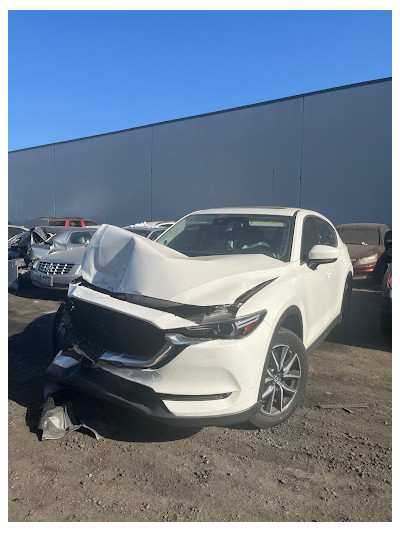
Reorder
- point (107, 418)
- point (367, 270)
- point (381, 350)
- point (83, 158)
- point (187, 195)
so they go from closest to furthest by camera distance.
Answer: point (107, 418) < point (381, 350) < point (367, 270) < point (187, 195) < point (83, 158)

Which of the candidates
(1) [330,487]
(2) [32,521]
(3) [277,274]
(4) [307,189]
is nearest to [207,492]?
(1) [330,487]

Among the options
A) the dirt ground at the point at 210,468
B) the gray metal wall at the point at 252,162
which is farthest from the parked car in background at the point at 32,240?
the gray metal wall at the point at 252,162

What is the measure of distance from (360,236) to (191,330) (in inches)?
360

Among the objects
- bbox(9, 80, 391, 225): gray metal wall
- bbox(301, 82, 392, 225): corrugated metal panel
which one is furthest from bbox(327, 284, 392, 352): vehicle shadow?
bbox(9, 80, 391, 225): gray metal wall

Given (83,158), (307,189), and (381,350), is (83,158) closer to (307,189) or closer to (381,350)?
(307,189)

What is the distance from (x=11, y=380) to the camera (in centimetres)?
384

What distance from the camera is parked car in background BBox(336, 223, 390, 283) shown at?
9.16 metres

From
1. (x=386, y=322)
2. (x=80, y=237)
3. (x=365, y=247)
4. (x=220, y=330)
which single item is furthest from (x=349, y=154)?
(x=220, y=330)

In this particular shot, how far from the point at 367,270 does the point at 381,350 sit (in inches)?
179

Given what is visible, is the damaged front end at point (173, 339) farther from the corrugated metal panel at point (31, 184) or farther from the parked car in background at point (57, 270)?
the corrugated metal panel at point (31, 184)

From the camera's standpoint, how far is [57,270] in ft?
25.2

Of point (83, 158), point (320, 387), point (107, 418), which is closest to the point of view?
point (107, 418)

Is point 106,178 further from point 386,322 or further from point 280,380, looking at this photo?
point 280,380

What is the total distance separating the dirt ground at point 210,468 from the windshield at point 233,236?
139 cm
